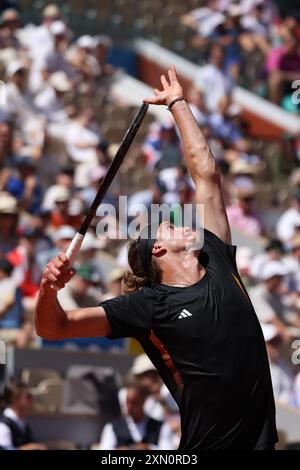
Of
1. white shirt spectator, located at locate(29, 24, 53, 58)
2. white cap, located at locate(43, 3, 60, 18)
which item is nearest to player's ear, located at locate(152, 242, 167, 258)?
white shirt spectator, located at locate(29, 24, 53, 58)

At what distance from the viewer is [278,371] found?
10828 mm

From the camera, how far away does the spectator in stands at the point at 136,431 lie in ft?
29.5

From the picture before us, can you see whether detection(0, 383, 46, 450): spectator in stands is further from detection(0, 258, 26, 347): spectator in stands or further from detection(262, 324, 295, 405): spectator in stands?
detection(262, 324, 295, 405): spectator in stands

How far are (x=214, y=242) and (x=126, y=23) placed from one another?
12243 mm

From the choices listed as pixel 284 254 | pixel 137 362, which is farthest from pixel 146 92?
pixel 137 362

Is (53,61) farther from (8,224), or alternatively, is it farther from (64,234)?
(64,234)

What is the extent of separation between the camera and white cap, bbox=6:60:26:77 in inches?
526

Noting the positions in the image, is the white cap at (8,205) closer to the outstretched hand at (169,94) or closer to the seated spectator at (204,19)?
the outstretched hand at (169,94)

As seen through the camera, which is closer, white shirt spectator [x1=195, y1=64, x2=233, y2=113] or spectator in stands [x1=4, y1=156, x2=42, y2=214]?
spectator in stands [x1=4, y1=156, x2=42, y2=214]

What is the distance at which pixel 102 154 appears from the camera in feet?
43.4

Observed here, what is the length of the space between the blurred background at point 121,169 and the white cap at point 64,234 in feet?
0.06

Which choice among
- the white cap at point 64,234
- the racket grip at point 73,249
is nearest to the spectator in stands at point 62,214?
the white cap at point 64,234

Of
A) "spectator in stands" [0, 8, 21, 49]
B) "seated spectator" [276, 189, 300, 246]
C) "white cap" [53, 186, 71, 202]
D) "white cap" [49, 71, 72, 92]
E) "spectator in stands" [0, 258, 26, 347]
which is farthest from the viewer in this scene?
"spectator in stands" [0, 8, 21, 49]

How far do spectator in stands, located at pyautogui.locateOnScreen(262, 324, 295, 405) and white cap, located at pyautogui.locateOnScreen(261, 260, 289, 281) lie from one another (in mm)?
1321
